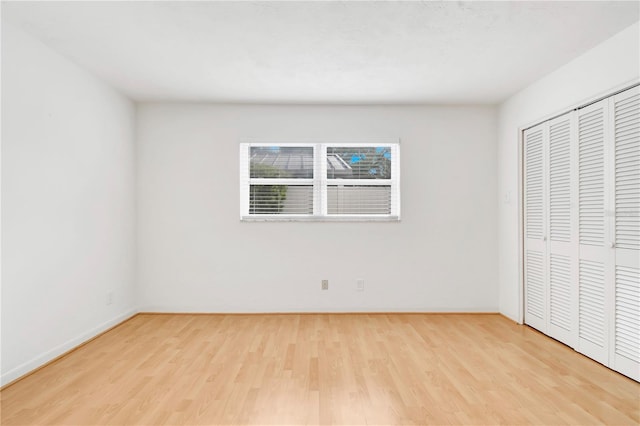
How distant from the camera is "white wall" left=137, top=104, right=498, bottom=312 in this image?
465 centimetres

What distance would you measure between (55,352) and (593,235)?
187 inches

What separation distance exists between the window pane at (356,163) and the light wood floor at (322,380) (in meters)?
1.93

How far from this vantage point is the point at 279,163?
15.7ft

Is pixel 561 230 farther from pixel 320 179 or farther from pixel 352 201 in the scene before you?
pixel 320 179

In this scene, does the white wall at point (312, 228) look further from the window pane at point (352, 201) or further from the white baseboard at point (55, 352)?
the white baseboard at point (55, 352)

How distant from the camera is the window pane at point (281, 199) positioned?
4754 millimetres

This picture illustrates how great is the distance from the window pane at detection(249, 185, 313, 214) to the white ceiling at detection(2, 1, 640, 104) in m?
1.23

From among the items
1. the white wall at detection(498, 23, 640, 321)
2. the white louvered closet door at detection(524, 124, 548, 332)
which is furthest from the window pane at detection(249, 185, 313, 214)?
the white louvered closet door at detection(524, 124, 548, 332)

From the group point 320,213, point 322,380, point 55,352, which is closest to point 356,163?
point 320,213

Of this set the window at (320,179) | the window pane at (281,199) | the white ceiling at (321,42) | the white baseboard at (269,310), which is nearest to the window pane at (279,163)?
the window at (320,179)

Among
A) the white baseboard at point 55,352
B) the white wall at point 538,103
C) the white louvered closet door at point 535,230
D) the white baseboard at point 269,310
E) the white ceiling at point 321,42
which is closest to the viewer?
the white ceiling at point 321,42

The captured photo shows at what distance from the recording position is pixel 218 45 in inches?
120

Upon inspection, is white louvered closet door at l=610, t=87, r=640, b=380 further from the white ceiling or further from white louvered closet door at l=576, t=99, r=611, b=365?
the white ceiling

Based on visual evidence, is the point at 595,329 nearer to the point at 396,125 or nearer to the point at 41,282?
the point at 396,125
